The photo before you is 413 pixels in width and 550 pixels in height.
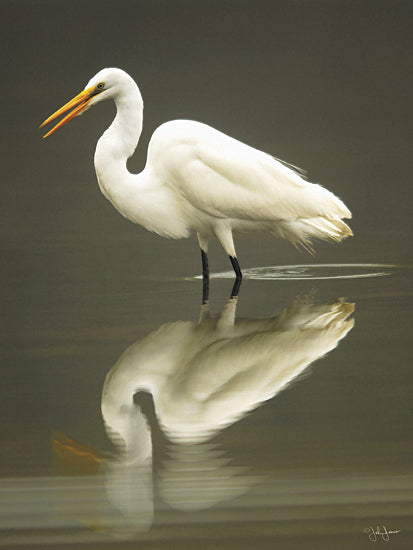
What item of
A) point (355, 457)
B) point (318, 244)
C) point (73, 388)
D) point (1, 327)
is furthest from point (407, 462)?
point (318, 244)

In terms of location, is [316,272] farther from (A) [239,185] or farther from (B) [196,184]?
(B) [196,184]

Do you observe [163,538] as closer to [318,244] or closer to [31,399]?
[31,399]

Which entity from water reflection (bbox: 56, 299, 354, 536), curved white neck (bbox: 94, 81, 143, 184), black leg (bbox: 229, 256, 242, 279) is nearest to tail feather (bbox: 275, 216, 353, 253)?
black leg (bbox: 229, 256, 242, 279)

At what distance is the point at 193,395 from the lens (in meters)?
Answer: 3.43

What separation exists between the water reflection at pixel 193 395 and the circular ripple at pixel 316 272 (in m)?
0.71

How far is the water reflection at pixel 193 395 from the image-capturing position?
2721 mm

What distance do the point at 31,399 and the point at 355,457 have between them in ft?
3.63

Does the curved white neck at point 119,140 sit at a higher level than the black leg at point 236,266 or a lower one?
higher

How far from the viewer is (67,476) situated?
286 cm
